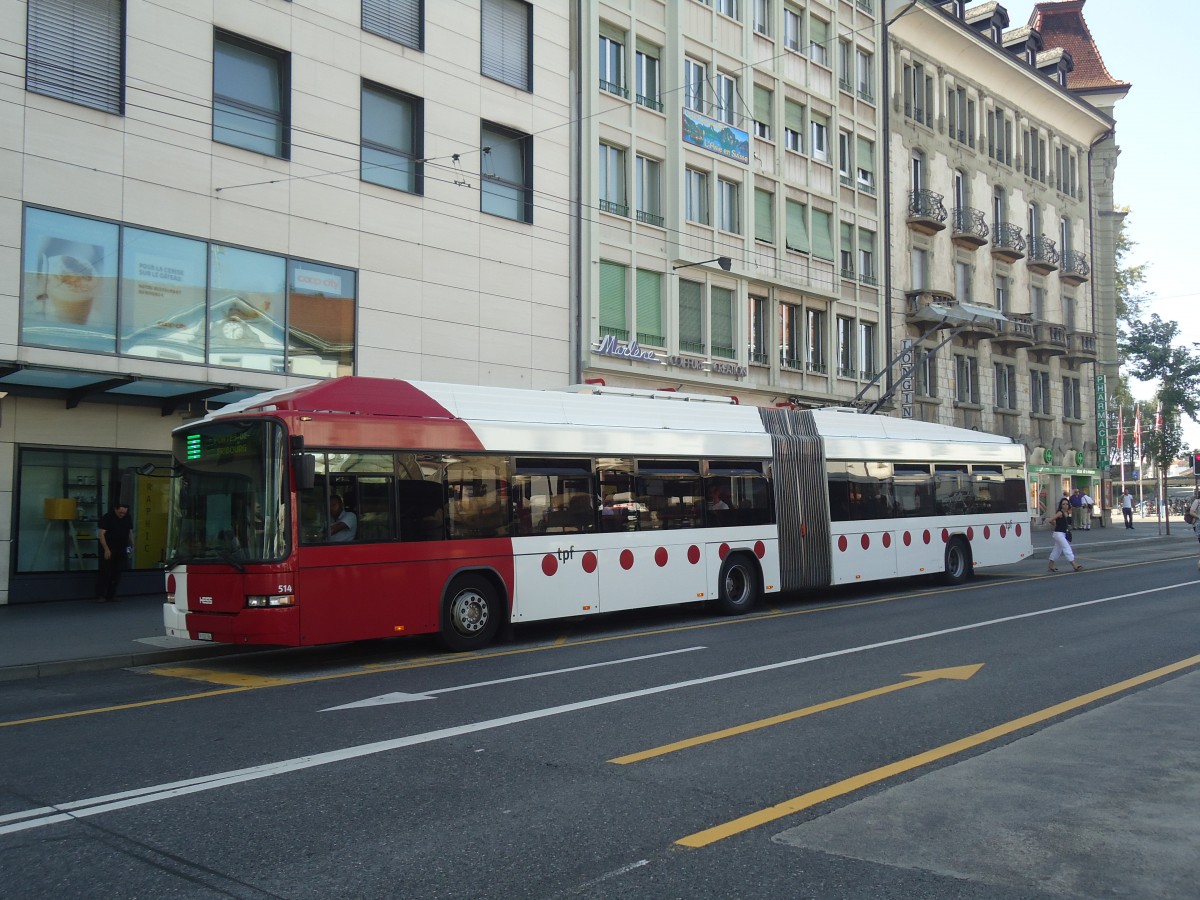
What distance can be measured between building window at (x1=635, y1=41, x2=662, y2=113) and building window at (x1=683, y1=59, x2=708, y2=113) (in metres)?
0.77

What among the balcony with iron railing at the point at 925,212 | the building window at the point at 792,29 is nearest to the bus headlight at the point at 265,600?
the building window at the point at 792,29

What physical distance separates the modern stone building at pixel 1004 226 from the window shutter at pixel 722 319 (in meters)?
7.47

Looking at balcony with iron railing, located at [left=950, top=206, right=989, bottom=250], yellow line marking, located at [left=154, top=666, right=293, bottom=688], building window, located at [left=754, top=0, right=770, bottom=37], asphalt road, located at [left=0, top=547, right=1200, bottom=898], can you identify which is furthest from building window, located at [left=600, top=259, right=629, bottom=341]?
balcony with iron railing, located at [left=950, top=206, right=989, bottom=250]

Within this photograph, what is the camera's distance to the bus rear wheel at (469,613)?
1293cm

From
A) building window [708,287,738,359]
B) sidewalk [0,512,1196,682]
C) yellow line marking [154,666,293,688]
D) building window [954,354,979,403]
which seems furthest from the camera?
building window [954,354,979,403]

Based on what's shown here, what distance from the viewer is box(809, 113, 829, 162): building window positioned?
116 ft

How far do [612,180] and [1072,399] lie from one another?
1269 inches

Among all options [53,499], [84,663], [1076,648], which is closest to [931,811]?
[1076,648]

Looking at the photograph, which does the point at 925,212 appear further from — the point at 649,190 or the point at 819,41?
the point at 649,190

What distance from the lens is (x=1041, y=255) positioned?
48594 mm

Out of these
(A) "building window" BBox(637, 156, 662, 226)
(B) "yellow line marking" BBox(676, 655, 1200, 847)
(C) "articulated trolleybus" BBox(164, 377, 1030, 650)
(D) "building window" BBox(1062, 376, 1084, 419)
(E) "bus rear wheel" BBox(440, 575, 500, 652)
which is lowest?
(B) "yellow line marking" BBox(676, 655, 1200, 847)

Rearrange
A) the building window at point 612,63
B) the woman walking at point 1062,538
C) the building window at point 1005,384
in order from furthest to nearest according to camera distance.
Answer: the building window at point 1005,384, the building window at point 612,63, the woman walking at point 1062,538

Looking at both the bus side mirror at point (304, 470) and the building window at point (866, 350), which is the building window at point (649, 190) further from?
the bus side mirror at point (304, 470)

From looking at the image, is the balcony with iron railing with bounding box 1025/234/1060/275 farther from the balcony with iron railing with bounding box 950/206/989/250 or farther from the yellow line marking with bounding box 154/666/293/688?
the yellow line marking with bounding box 154/666/293/688
